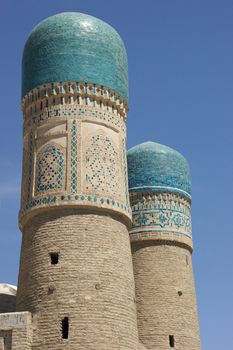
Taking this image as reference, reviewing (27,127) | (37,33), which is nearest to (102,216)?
(27,127)

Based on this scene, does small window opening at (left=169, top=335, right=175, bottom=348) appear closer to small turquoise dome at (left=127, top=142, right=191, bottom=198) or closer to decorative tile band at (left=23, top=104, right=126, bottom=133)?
small turquoise dome at (left=127, top=142, right=191, bottom=198)

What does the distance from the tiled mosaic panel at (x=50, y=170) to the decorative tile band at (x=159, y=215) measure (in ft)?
14.0

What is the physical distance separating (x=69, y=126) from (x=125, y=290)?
10.5 feet

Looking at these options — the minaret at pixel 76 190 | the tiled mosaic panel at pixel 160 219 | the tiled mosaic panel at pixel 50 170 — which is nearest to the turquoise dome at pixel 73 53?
the minaret at pixel 76 190

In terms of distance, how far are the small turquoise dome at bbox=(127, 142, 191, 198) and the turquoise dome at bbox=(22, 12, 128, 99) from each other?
3.48 m

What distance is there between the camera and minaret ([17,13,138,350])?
10.3 meters

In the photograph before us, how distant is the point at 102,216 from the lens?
11164 millimetres

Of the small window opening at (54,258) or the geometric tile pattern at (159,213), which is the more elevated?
the geometric tile pattern at (159,213)

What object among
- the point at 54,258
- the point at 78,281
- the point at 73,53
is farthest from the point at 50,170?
the point at 73,53

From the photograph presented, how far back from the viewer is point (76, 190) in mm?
11031

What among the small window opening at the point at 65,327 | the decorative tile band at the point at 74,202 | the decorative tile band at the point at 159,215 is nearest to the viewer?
the small window opening at the point at 65,327

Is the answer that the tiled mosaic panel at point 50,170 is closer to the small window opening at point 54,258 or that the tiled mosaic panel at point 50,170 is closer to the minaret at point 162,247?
the small window opening at point 54,258

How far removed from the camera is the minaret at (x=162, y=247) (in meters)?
14.1

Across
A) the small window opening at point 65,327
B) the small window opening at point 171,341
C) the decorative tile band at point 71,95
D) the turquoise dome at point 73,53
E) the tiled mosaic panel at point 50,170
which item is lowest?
the small window opening at point 65,327
